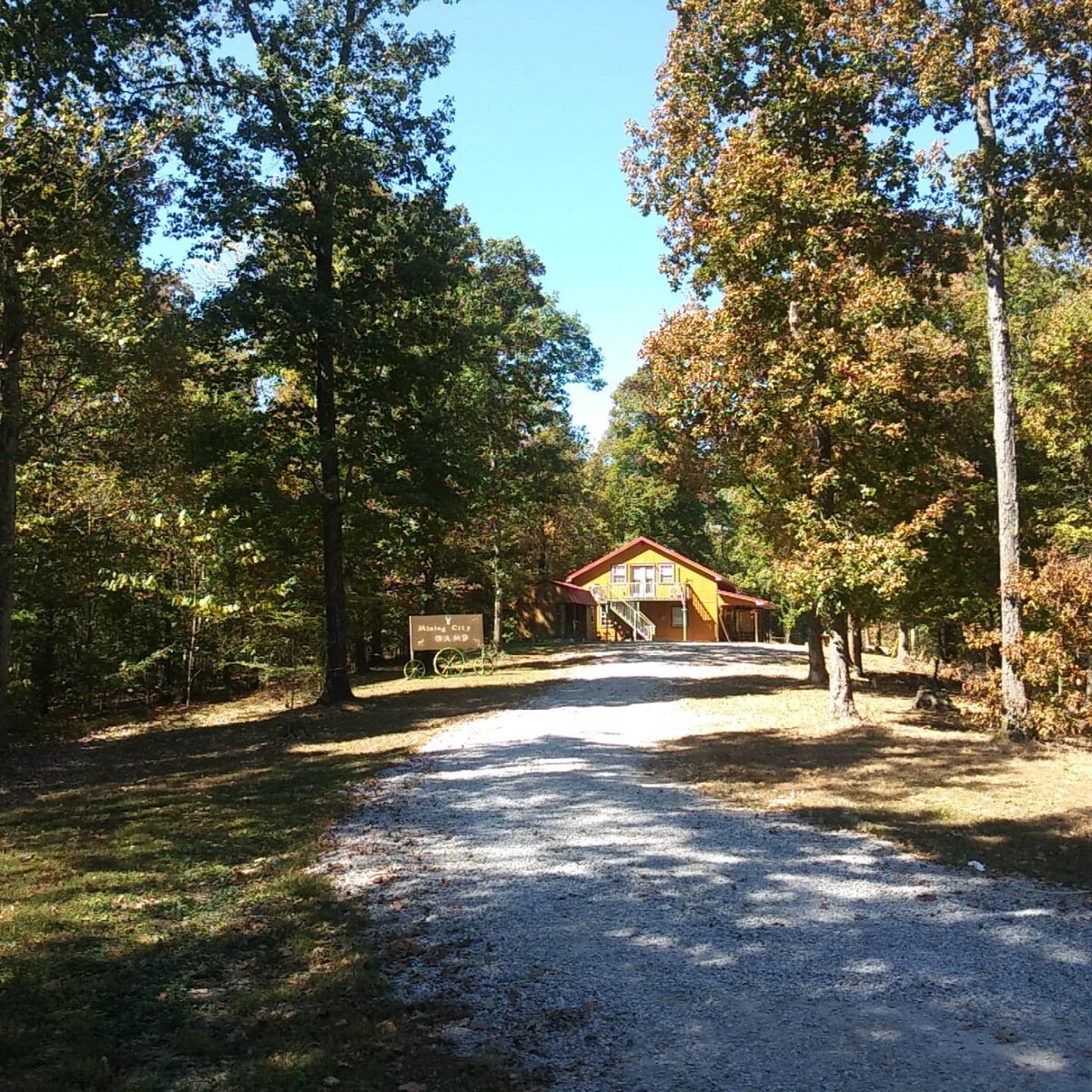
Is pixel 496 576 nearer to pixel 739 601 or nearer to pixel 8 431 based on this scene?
pixel 8 431

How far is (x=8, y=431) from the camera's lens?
12.0 metres

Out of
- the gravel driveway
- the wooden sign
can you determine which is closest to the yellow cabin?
the wooden sign

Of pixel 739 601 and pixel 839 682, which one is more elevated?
pixel 739 601

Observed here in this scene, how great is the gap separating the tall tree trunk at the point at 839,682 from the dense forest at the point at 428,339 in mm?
76

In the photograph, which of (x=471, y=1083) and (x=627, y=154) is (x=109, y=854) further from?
(x=627, y=154)

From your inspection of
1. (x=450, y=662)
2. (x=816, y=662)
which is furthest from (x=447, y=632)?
(x=816, y=662)

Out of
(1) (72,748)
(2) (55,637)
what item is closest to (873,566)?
(1) (72,748)

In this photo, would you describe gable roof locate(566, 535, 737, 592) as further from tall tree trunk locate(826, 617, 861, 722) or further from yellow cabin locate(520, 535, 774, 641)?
tall tree trunk locate(826, 617, 861, 722)

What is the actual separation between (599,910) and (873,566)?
8.68 m

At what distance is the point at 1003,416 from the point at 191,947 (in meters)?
13.3

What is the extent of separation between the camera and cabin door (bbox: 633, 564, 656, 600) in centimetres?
4516

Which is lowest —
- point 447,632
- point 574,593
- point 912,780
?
point 912,780

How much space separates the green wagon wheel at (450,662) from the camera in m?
24.2

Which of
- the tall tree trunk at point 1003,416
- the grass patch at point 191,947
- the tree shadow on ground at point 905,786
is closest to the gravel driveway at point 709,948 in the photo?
the grass patch at point 191,947
